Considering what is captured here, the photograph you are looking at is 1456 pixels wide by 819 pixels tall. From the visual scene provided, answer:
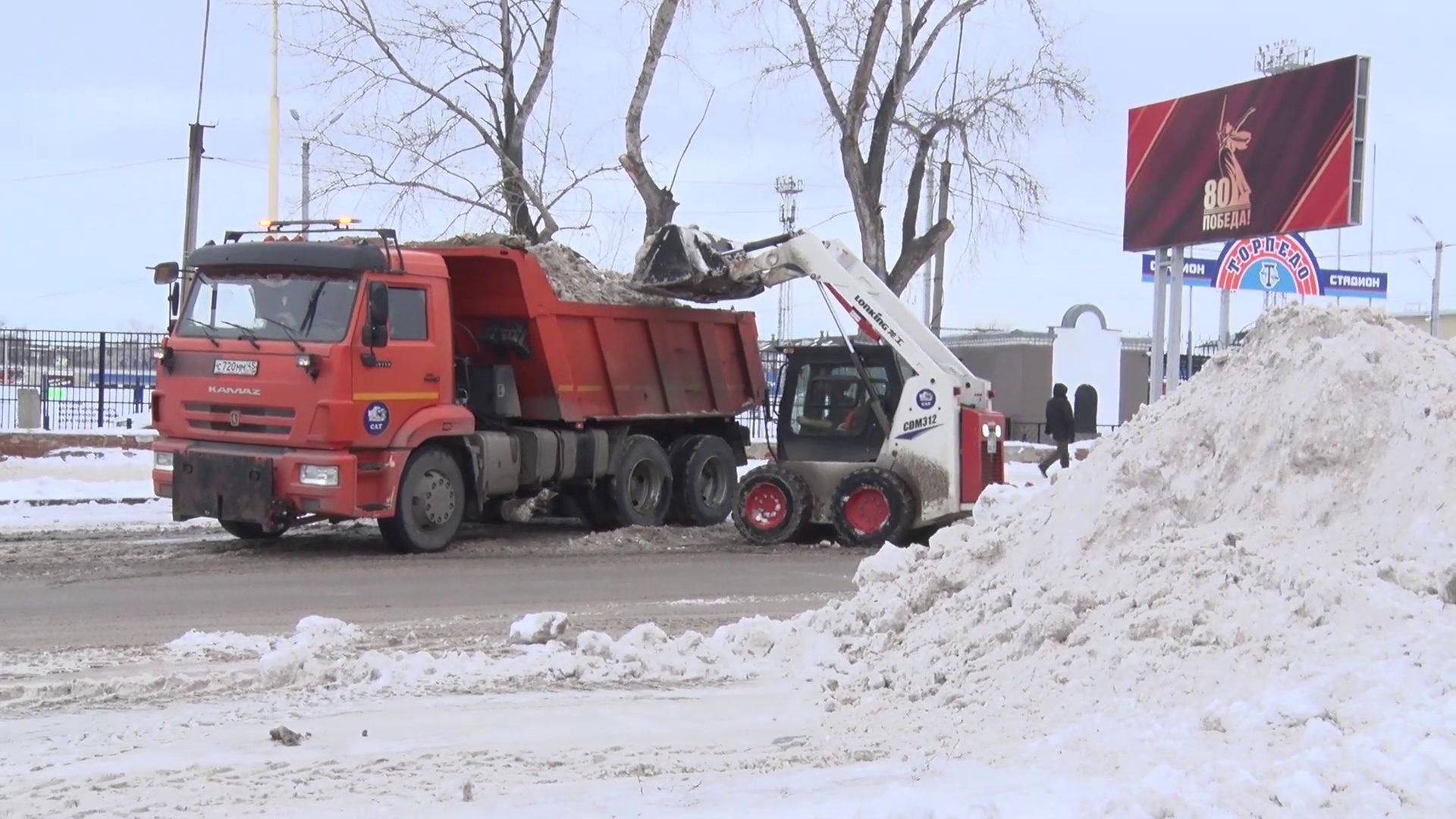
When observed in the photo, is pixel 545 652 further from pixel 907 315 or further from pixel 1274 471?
pixel 907 315

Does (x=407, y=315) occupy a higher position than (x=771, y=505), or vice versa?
(x=407, y=315)

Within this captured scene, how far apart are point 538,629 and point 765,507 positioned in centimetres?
630

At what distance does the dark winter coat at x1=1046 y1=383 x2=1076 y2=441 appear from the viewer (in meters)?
22.1

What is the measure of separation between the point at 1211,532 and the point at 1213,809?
2485 mm

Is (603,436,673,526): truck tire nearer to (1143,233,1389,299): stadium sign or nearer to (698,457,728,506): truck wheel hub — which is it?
(698,457,728,506): truck wheel hub

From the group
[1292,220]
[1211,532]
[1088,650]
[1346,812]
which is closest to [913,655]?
[1088,650]

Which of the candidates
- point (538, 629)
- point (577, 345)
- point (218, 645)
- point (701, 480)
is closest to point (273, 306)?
point (577, 345)

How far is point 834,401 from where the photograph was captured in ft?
48.4

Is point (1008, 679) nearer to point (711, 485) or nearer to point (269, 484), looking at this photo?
point (269, 484)

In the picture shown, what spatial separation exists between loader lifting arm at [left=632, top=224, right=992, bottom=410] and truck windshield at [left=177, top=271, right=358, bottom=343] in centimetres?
368

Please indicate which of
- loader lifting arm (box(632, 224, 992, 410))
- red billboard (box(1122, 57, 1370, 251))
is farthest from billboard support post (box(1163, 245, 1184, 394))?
loader lifting arm (box(632, 224, 992, 410))

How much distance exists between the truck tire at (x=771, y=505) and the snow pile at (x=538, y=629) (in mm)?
5979

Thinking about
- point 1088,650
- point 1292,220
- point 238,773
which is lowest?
point 238,773

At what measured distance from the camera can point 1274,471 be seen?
7234 millimetres
